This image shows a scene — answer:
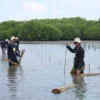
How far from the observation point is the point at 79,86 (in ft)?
44.0

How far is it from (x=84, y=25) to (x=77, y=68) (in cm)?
12261

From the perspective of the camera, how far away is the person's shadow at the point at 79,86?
38.0 feet

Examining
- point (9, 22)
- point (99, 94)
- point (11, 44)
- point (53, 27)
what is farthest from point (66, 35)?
point (99, 94)

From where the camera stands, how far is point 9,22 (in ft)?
528

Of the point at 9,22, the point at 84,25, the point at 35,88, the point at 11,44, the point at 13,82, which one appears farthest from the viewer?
the point at 9,22

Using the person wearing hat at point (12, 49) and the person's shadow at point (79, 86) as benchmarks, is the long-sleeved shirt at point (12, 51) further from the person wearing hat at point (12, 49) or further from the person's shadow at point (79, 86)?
the person's shadow at point (79, 86)

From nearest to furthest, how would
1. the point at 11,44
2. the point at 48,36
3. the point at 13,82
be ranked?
the point at 13,82 < the point at 11,44 < the point at 48,36

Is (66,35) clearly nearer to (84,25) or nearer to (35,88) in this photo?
(84,25)

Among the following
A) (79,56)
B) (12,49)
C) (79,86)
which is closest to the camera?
(79,86)

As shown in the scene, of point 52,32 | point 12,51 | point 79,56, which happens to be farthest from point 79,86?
point 52,32

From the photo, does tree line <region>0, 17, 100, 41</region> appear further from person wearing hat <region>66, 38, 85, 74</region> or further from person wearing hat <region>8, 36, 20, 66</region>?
person wearing hat <region>66, 38, 85, 74</region>

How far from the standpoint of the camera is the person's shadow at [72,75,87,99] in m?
11.6

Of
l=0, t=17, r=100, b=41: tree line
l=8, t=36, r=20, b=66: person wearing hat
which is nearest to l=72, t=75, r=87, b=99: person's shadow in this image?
l=8, t=36, r=20, b=66: person wearing hat

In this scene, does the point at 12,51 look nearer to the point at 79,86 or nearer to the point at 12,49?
the point at 12,49
